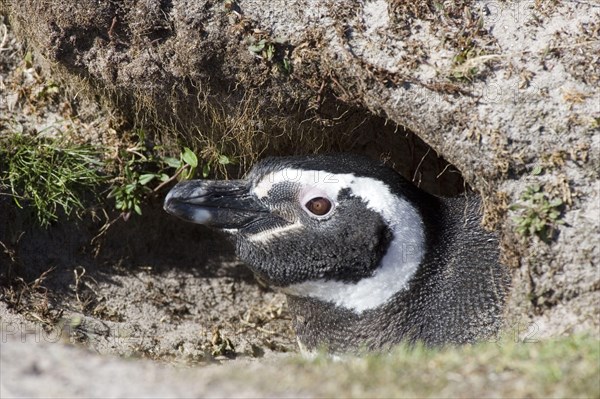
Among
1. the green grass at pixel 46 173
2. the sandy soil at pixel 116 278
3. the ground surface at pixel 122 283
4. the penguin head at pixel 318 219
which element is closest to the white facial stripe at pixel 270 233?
the penguin head at pixel 318 219

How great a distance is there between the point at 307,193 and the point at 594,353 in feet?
5.18

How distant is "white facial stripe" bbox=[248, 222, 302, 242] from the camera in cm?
429

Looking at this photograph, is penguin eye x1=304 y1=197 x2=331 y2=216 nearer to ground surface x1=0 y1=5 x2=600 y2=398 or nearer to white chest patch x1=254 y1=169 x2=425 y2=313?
white chest patch x1=254 y1=169 x2=425 y2=313

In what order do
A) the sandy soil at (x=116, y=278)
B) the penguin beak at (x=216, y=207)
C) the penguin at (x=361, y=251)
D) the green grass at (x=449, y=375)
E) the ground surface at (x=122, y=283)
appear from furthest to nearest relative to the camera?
the sandy soil at (x=116, y=278) → the ground surface at (x=122, y=283) → the penguin beak at (x=216, y=207) → the penguin at (x=361, y=251) → the green grass at (x=449, y=375)

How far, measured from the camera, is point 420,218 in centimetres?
432

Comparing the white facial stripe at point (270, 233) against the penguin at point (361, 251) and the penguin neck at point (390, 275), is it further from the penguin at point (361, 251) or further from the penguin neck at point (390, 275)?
the penguin neck at point (390, 275)

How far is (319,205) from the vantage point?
13.9ft

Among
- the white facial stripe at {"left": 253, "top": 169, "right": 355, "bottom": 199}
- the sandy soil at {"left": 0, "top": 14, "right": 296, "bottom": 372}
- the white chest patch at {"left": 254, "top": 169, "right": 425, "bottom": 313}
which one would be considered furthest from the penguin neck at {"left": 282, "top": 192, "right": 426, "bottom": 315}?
the sandy soil at {"left": 0, "top": 14, "right": 296, "bottom": 372}

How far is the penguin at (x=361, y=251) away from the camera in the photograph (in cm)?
418

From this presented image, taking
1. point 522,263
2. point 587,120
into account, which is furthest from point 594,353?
point 587,120

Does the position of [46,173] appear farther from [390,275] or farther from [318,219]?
[390,275]

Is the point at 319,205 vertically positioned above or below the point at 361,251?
above

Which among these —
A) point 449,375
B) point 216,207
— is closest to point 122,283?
point 216,207

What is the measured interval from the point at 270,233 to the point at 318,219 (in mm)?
Answer: 266
